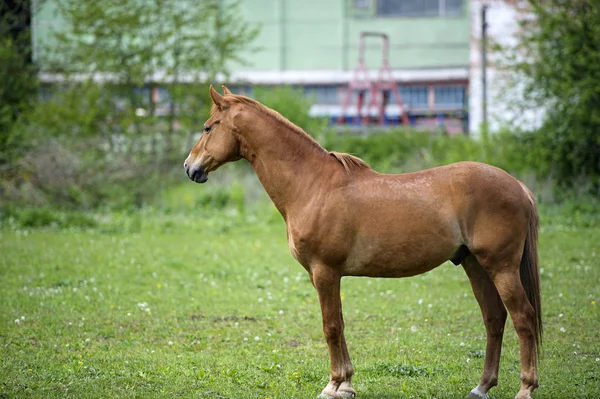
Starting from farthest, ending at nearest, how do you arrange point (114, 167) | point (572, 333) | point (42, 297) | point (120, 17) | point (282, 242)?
point (120, 17), point (114, 167), point (282, 242), point (42, 297), point (572, 333)

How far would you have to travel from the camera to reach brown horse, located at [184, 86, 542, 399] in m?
5.98

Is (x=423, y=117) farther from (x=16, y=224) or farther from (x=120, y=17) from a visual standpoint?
(x=16, y=224)

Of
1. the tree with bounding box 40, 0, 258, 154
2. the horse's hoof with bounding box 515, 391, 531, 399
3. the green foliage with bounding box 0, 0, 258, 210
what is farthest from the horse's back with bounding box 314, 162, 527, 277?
the tree with bounding box 40, 0, 258, 154

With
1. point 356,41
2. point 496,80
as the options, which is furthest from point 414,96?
point 496,80

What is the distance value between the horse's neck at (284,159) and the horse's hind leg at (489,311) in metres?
1.50

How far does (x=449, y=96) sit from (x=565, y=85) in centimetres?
2574

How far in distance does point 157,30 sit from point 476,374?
1948 cm

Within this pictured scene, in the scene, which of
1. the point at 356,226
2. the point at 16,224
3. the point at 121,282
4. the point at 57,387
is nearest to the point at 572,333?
the point at 356,226

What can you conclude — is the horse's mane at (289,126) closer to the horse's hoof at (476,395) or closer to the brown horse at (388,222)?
the brown horse at (388,222)

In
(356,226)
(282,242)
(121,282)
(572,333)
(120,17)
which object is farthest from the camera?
(120,17)

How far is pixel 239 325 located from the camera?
891 cm

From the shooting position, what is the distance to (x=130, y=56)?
77.7ft

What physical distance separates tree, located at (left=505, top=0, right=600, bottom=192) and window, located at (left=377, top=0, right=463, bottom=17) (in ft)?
72.8

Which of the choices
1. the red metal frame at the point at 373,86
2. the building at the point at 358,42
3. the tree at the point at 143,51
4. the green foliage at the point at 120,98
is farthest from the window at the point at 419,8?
the tree at the point at 143,51
